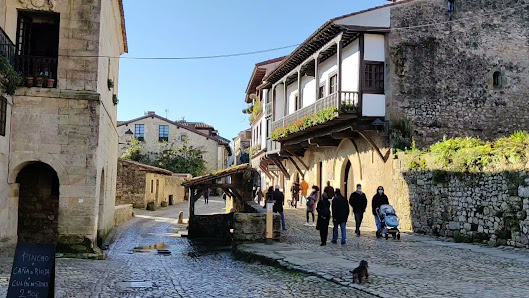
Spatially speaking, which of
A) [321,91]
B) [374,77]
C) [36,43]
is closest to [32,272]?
[36,43]

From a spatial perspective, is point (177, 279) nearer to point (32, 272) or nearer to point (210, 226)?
point (32, 272)

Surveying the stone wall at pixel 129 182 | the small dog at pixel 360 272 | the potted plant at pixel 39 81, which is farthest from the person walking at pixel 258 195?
the small dog at pixel 360 272

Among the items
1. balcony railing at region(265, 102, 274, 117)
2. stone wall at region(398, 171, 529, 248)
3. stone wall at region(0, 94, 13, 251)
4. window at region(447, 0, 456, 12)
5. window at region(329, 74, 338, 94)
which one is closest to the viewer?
stone wall at region(398, 171, 529, 248)

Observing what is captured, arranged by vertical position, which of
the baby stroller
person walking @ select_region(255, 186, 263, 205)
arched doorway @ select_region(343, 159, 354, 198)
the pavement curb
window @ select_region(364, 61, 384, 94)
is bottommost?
the pavement curb

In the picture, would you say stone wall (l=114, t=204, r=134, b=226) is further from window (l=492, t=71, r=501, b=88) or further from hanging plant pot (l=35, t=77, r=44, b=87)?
window (l=492, t=71, r=501, b=88)

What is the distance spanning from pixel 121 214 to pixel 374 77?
47.3 ft

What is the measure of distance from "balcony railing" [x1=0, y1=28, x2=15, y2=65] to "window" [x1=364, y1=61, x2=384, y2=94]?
11706 millimetres

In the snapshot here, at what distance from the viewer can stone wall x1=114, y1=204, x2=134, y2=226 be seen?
2323cm

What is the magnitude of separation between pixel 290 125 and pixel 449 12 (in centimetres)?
847

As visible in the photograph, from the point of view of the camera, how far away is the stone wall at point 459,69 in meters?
18.1

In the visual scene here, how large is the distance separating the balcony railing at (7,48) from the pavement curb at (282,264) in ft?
25.3

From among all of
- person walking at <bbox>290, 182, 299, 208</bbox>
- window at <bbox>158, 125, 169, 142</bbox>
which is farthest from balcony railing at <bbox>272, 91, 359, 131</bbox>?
window at <bbox>158, 125, 169, 142</bbox>

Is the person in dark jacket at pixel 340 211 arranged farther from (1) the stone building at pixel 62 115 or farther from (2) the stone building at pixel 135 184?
(2) the stone building at pixel 135 184

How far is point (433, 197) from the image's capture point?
15055 mm
